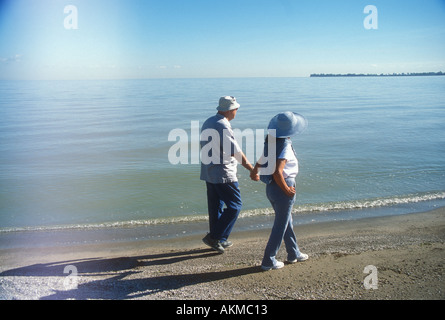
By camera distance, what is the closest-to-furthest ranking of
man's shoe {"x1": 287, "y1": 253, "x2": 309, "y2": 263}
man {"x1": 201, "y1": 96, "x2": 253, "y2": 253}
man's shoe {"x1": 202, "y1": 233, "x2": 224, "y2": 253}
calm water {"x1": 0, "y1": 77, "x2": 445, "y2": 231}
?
man {"x1": 201, "y1": 96, "x2": 253, "y2": 253}
man's shoe {"x1": 287, "y1": 253, "x2": 309, "y2": 263}
man's shoe {"x1": 202, "y1": 233, "x2": 224, "y2": 253}
calm water {"x1": 0, "y1": 77, "x2": 445, "y2": 231}

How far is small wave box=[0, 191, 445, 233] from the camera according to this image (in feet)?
23.7

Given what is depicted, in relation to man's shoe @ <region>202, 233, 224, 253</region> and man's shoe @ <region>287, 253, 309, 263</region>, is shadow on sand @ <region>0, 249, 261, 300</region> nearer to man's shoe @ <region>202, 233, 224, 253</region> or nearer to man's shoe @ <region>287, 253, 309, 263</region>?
man's shoe @ <region>202, 233, 224, 253</region>

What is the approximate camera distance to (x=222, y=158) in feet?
15.5

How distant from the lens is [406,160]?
41.3ft

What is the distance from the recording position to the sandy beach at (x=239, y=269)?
13.2 ft

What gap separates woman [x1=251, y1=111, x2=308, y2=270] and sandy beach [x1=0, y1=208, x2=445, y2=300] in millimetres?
400

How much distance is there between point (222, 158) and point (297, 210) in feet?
11.7

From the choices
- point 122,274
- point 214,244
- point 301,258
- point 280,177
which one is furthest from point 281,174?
point 122,274

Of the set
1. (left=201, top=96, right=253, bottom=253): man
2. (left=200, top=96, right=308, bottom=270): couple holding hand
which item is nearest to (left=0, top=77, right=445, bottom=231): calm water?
(left=200, top=96, right=308, bottom=270): couple holding hand
